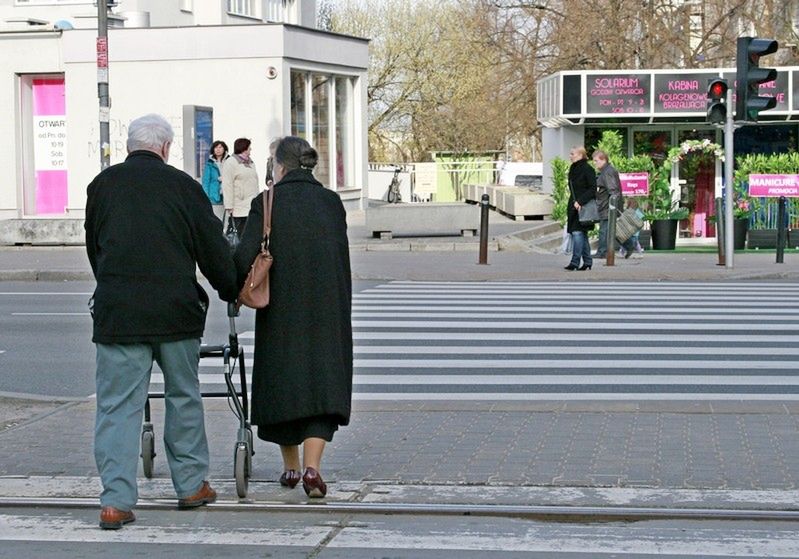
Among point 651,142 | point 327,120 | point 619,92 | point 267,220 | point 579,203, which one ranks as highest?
point 619,92

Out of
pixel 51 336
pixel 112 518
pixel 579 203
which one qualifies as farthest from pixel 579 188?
pixel 112 518

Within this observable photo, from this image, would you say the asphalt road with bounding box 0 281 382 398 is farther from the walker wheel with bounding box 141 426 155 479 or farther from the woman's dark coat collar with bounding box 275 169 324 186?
the woman's dark coat collar with bounding box 275 169 324 186

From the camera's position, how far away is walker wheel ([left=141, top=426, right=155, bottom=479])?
759 cm

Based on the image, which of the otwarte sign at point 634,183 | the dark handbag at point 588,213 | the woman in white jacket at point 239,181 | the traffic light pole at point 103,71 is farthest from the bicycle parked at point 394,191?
the dark handbag at point 588,213

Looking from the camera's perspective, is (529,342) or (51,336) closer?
(529,342)

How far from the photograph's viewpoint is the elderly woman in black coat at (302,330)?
23.1 feet

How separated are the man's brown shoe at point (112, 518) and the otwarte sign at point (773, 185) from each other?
68.3 feet

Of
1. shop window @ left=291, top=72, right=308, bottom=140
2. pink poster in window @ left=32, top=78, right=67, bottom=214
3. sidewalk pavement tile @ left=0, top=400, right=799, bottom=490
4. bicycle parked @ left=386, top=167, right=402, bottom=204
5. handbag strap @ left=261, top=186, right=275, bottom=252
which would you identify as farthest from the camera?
bicycle parked @ left=386, top=167, right=402, bottom=204

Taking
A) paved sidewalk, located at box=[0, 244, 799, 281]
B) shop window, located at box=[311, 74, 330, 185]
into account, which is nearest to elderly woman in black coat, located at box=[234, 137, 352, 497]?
paved sidewalk, located at box=[0, 244, 799, 281]

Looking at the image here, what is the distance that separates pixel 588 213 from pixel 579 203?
0.19 meters

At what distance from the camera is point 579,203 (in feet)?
68.1

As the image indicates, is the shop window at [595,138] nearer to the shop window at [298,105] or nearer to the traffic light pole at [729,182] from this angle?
the shop window at [298,105]

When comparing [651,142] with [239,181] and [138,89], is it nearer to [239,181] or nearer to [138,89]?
[239,181]

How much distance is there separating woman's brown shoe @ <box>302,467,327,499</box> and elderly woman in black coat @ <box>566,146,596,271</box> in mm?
14026
